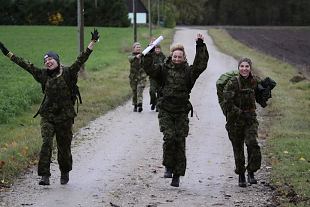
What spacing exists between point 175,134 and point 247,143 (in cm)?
103

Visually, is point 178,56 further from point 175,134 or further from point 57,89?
point 57,89

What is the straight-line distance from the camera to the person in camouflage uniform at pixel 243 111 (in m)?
8.78

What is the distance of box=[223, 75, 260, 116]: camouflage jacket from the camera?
877 centimetres

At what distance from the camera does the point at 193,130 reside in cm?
1429

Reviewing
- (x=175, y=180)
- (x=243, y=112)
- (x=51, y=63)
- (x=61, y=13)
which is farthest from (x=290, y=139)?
(x=61, y=13)

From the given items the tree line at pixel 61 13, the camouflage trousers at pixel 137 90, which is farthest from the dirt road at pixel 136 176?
the tree line at pixel 61 13

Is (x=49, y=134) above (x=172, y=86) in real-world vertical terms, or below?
below

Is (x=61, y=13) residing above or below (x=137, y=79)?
above

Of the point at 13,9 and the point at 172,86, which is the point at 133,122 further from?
the point at 13,9

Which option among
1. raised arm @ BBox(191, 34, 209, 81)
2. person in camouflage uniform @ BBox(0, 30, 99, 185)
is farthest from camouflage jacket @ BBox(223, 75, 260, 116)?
person in camouflage uniform @ BBox(0, 30, 99, 185)

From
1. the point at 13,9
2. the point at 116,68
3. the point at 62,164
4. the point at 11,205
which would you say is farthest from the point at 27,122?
the point at 13,9

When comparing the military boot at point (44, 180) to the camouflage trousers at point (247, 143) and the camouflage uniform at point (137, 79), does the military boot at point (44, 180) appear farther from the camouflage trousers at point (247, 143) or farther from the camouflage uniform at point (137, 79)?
the camouflage uniform at point (137, 79)

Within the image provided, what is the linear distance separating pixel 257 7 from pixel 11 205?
131 metres

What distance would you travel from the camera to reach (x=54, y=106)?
878 cm
